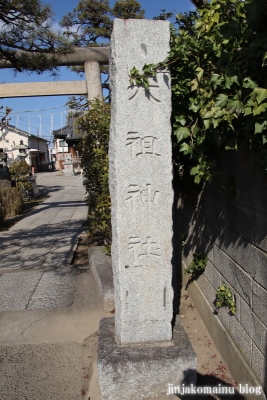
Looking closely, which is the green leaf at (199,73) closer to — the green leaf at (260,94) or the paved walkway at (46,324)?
the green leaf at (260,94)

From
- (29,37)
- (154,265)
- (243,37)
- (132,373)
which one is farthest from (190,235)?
(29,37)

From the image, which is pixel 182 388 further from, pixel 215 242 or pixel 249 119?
pixel 249 119

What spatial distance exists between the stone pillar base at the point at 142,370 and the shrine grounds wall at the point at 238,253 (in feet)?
1.47

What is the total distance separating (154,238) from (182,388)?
1.16 meters

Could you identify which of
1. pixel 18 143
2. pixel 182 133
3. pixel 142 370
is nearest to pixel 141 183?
pixel 182 133

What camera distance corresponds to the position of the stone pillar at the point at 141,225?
241 centimetres

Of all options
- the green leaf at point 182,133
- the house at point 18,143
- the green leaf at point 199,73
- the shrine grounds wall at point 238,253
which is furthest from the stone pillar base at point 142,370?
the house at point 18,143

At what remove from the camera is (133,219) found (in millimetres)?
2508

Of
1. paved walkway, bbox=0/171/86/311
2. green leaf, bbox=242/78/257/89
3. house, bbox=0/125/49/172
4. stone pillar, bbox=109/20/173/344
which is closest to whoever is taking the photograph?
green leaf, bbox=242/78/257/89

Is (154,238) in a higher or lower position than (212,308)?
higher

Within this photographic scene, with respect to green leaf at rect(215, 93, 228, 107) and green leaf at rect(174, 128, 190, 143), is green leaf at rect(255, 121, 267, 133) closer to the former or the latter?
green leaf at rect(215, 93, 228, 107)

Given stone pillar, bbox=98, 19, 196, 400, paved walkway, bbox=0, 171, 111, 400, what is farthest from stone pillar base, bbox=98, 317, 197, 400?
paved walkway, bbox=0, 171, 111, 400

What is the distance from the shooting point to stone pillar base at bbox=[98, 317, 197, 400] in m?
2.49

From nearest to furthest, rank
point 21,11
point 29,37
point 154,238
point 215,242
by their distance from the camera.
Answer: point 154,238 → point 215,242 → point 21,11 → point 29,37
